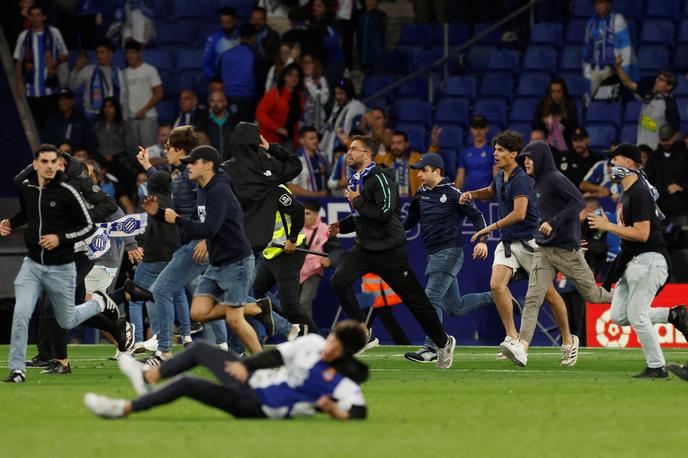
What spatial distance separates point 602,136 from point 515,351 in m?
9.16

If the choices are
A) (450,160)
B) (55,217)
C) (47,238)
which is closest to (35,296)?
(47,238)

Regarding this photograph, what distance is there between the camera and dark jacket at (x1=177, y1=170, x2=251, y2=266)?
12.9 meters

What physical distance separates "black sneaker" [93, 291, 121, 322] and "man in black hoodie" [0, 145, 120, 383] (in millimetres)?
850

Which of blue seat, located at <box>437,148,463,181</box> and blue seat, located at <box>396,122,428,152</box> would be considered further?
blue seat, located at <box>396,122,428,152</box>

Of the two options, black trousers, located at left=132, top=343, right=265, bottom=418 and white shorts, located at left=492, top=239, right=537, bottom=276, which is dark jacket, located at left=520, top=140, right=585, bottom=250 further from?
black trousers, located at left=132, top=343, right=265, bottom=418

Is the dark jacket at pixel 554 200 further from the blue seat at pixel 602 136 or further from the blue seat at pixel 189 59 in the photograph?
the blue seat at pixel 189 59

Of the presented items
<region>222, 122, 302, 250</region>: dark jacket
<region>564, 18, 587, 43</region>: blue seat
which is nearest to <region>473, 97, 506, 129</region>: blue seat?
<region>564, 18, 587, 43</region>: blue seat

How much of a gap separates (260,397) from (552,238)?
5.76m

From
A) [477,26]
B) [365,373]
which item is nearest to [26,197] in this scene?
[365,373]

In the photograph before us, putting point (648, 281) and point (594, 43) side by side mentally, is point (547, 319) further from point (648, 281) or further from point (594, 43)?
point (648, 281)

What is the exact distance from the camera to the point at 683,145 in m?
21.0

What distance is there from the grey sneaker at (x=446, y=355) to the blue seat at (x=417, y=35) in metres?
11.7

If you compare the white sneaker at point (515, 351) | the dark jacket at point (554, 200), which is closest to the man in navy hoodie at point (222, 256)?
the white sneaker at point (515, 351)

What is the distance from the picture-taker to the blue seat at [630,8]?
25.0 metres
